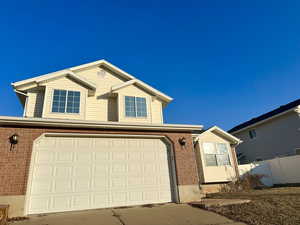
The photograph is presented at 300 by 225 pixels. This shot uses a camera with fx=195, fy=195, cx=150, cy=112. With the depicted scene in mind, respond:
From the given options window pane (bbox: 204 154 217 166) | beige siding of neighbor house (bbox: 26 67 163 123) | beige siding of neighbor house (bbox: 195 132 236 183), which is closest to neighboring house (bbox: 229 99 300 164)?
beige siding of neighbor house (bbox: 195 132 236 183)

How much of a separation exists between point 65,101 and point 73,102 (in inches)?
16.5

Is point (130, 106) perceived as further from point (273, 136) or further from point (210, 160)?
point (273, 136)

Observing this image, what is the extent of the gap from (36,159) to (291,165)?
51.1ft

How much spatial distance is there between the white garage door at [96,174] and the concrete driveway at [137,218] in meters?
0.55

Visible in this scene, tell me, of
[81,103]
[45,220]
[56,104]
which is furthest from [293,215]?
[56,104]

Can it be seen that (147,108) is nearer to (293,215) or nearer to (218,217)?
(218,217)

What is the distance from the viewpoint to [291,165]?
44.7ft

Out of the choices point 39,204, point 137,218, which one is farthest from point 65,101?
point 137,218

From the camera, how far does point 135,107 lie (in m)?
12.3

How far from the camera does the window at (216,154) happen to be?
13.1 metres

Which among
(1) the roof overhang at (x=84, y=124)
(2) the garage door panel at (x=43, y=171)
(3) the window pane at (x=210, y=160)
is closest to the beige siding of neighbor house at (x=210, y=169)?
(3) the window pane at (x=210, y=160)

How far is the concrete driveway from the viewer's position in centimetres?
550

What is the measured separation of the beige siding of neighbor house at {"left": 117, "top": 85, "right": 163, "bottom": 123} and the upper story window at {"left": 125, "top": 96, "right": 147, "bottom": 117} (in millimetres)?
207

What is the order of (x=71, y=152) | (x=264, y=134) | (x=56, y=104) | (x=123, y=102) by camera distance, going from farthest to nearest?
(x=264, y=134) < (x=123, y=102) < (x=56, y=104) < (x=71, y=152)
